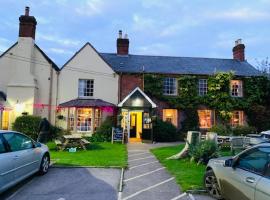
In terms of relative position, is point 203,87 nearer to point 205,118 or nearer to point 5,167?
point 205,118

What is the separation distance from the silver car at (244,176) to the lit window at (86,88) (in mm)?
17473

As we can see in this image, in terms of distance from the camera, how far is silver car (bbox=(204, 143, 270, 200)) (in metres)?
5.02

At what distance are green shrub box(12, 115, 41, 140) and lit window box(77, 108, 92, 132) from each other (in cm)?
342

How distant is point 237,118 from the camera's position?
24922 mm

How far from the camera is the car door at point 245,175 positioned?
5234mm

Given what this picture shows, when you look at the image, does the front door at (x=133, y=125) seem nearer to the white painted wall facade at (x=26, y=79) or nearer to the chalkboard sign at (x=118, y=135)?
the chalkboard sign at (x=118, y=135)

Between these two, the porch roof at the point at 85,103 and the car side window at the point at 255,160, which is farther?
the porch roof at the point at 85,103

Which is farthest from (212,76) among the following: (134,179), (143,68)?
(134,179)

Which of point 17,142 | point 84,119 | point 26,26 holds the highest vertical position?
point 26,26

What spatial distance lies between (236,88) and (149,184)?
19176mm

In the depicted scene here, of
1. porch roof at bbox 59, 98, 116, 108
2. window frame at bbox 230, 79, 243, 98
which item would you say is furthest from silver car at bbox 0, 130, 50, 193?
→ window frame at bbox 230, 79, 243, 98

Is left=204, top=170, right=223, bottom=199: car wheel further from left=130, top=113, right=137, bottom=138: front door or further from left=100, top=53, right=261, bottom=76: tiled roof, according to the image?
left=100, top=53, right=261, bottom=76: tiled roof

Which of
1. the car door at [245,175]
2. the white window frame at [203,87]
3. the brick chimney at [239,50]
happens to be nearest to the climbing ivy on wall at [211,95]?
the white window frame at [203,87]

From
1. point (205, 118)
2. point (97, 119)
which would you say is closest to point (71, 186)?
point (97, 119)
